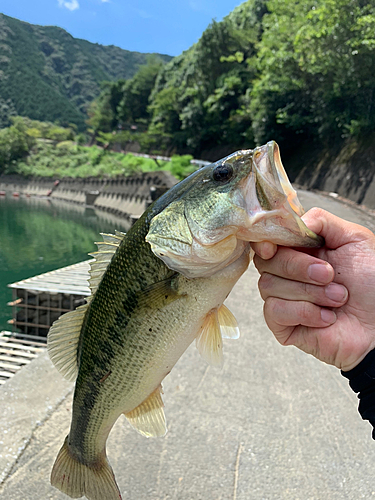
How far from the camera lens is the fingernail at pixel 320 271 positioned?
1466 millimetres

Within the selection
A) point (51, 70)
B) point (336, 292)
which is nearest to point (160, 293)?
point (336, 292)

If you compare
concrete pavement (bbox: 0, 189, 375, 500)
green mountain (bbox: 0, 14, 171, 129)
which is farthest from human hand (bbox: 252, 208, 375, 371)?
green mountain (bbox: 0, 14, 171, 129)

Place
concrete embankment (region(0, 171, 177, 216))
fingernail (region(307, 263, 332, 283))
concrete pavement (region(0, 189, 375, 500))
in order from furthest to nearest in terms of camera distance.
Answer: concrete embankment (region(0, 171, 177, 216)), concrete pavement (region(0, 189, 375, 500)), fingernail (region(307, 263, 332, 283))

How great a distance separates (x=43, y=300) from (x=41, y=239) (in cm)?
1810

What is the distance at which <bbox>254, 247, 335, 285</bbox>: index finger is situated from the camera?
1.47 metres

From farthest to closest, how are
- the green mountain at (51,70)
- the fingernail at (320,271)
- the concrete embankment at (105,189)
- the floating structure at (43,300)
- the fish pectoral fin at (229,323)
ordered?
the green mountain at (51,70) → the concrete embankment at (105,189) → the floating structure at (43,300) → the fish pectoral fin at (229,323) → the fingernail at (320,271)

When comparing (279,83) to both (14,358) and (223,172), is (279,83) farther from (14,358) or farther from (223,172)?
(223,172)

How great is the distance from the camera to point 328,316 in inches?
62.9

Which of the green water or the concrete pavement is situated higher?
the concrete pavement

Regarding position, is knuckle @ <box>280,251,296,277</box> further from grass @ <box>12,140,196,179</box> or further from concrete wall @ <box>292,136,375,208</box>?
grass @ <box>12,140,196,179</box>

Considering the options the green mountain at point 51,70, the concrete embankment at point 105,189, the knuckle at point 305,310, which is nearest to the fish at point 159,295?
the knuckle at point 305,310

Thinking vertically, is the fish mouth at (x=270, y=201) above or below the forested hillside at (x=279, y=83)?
below

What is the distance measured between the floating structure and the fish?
5.14m

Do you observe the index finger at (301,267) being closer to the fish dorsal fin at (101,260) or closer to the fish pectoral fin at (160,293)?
the fish pectoral fin at (160,293)
